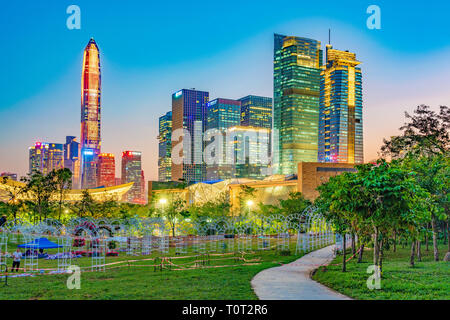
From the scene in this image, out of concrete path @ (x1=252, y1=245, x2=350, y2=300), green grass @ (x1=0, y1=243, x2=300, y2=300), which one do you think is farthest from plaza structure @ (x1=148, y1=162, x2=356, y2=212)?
green grass @ (x1=0, y1=243, x2=300, y2=300)

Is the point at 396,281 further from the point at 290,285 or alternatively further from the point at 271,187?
the point at 271,187

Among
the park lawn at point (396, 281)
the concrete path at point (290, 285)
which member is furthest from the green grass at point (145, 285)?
the park lawn at point (396, 281)

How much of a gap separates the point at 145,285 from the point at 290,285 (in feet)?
19.6

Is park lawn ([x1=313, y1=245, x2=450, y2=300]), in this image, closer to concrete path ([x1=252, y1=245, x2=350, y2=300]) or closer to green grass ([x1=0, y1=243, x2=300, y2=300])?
concrete path ([x1=252, y1=245, x2=350, y2=300])

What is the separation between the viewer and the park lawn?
15.1 m

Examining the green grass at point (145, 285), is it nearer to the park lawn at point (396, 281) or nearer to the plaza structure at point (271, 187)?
the park lawn at point (396, 281)

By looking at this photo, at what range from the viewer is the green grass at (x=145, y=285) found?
16.0 m

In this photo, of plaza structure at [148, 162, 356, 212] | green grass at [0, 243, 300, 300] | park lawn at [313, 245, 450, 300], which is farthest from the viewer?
plaza structure at [148, 162, 356, 212]

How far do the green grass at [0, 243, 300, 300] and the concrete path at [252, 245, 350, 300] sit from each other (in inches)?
20.8

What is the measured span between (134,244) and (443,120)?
114 feet

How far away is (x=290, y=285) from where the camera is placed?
1770 centimetres

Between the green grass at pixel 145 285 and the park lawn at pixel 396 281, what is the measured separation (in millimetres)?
3646

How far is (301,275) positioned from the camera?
2100cm
